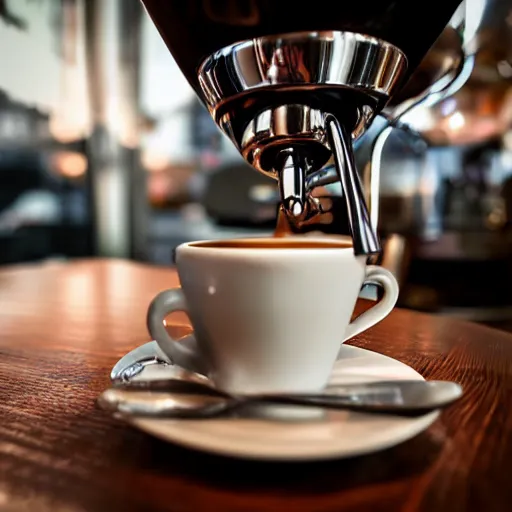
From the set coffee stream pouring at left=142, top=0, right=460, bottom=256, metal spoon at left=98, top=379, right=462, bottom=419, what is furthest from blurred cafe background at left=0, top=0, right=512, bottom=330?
metal spoon at left=98, top=379, right=462, bottom=419

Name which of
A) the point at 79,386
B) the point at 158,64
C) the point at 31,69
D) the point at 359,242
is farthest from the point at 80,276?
the point at 158,64

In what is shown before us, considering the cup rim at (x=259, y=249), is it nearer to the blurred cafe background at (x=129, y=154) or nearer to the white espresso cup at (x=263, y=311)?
the white espresso cup at (x=263, y=311)

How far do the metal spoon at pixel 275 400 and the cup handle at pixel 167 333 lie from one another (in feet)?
0.10

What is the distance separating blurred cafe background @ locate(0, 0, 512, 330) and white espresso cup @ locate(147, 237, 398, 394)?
145 cm

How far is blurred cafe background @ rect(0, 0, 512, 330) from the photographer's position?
1950 mm

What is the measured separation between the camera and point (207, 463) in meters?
0.22

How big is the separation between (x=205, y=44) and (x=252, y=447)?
231 millimetres

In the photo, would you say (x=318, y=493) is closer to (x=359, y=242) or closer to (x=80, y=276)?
(x=359, y=242)

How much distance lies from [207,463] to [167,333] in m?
0.08

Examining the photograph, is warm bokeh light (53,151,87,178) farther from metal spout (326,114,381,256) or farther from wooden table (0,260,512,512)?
metal spout (326,114,381,256)

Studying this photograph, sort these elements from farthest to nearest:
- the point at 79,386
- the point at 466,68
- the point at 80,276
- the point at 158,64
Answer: the point at 158,64 < the point at 80,276 < the point at 466,68 < the point at 79,386

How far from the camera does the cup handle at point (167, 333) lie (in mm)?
287

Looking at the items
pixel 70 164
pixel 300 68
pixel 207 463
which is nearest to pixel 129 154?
pixel 70 164

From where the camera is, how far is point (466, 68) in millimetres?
467
